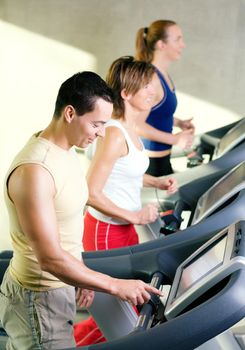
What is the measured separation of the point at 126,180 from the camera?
249 centimetres

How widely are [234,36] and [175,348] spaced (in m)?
4.28

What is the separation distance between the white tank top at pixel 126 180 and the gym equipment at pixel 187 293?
31cm

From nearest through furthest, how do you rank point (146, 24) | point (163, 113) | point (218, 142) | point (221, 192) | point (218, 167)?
1. point (221, 192)
2. point (218, 167)
3. point (163, 113)
4. point (218, 142)
5. point (146, 24)

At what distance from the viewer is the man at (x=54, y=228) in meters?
1.61

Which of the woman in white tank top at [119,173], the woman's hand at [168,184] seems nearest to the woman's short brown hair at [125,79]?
the woman in white tank top at [119,173]

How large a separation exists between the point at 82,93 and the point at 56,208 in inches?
11.4

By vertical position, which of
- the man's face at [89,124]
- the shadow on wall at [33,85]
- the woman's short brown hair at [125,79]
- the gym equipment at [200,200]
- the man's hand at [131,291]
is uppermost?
the man's face at [89,124]

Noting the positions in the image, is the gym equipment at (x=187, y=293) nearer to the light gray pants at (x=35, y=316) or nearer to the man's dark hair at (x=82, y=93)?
the light gray pants at (x=35, y=316)

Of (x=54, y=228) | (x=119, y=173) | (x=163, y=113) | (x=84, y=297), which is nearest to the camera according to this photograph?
(x=54, y=228)

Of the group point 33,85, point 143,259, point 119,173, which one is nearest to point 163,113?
point 119,173

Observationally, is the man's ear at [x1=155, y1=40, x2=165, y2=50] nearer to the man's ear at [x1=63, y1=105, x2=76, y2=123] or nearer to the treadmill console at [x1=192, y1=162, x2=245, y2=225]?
the treadmill console at [x1=192, y1=162, x2=245, y2=225]

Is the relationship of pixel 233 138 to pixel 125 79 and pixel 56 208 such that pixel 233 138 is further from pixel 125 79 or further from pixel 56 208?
pixel 56 208

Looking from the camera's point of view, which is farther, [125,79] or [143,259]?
[125,79]

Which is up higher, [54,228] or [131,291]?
[54,228]
